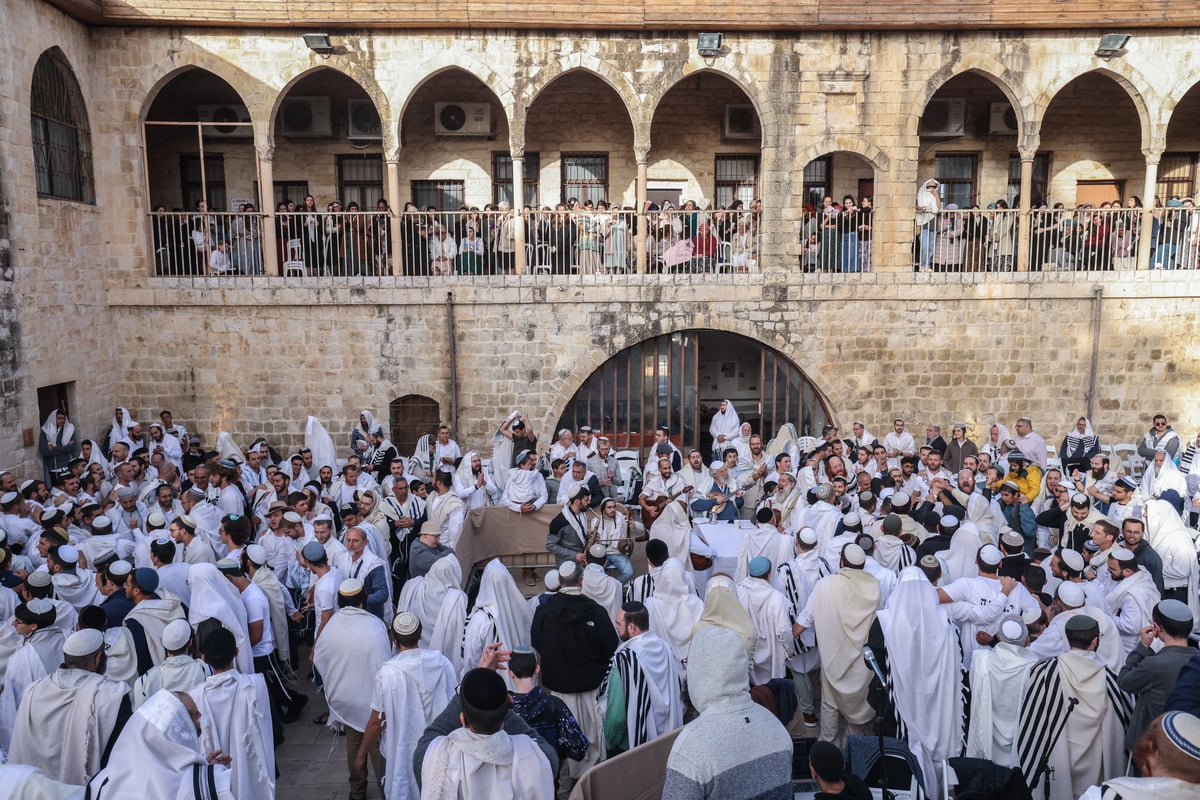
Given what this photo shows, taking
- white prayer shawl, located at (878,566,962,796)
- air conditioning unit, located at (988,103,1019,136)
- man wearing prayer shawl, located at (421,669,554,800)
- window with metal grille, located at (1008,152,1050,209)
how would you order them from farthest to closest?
window with metal grille, located at (1008,152,1050,209), air conditioning unit, located at (988,103,1019,136), white prayer shawl, located at (878,566,962,796), man wearing prayer shawl, located at (421,669,554,800)

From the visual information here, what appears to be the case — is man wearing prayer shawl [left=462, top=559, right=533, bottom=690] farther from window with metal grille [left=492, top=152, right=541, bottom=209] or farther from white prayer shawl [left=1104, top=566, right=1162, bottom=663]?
window with metal grille [left=492, top=152, right=541, bottom=209]

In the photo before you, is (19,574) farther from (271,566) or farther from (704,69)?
(704,69)

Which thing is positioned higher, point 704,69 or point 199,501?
point 704,69

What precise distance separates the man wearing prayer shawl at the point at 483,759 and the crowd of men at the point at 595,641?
1 cm

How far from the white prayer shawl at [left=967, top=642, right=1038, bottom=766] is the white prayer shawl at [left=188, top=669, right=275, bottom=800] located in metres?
4.12

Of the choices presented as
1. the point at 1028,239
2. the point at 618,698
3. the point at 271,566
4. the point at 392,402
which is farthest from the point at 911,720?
the point at 1028,239

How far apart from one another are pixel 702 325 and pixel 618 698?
9.49 metres

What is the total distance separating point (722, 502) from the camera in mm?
9281

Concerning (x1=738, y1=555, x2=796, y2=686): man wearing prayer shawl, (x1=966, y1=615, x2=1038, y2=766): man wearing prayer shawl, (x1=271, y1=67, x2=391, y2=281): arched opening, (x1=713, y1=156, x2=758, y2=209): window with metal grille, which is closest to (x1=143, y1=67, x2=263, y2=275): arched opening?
(x1=271, y1=67, x2=391, y2=281): arched opening

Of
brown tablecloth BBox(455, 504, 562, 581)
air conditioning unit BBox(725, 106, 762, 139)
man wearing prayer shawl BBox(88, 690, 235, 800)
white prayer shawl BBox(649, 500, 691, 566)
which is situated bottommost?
brown tablecloth BBox(455, 504, 562, 581)

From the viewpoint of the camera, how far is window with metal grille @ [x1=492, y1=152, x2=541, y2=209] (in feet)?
52.3

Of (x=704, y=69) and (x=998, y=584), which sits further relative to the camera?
(x=704, y=69)

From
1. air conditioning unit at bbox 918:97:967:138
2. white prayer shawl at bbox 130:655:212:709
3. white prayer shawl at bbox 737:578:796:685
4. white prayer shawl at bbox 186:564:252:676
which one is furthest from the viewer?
air conditioning unit at bbox 918:97:967:138

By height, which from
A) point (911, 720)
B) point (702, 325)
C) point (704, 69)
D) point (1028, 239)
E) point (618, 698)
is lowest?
point (911, 720)
